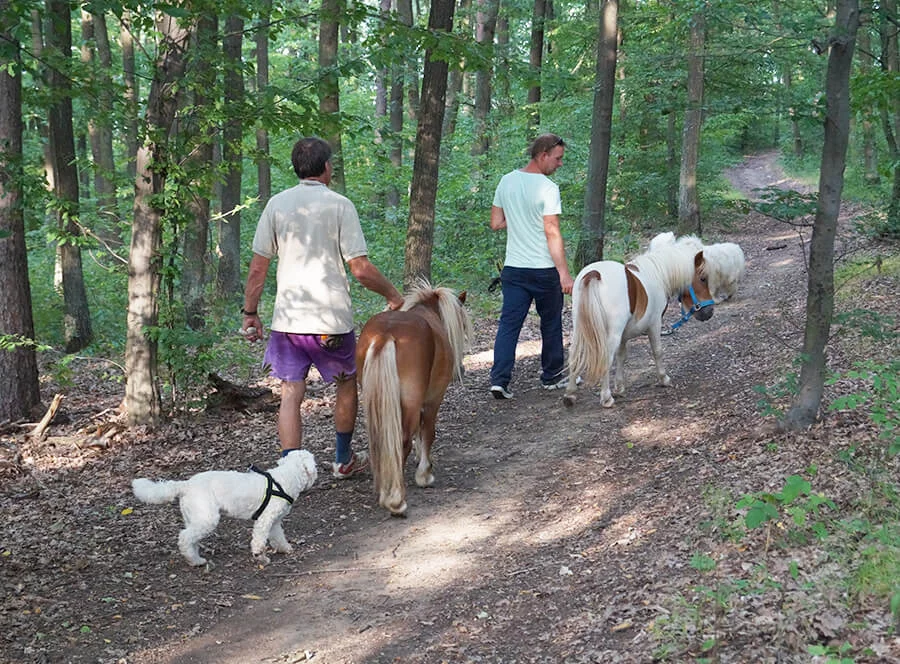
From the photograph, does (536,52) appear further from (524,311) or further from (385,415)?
(385,415)

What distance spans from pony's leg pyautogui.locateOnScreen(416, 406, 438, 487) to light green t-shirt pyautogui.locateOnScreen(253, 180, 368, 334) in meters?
0.91

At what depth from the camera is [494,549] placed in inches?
182

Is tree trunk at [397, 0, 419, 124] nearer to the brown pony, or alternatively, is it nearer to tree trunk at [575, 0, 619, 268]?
tree trunk at [575, 0, 619, 268]

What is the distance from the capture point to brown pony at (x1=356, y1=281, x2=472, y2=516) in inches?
196

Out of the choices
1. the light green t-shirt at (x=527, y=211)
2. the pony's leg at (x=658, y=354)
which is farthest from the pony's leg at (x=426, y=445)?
the pony's leg at (x=658, y=354)

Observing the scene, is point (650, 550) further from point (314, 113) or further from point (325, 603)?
point (314, 113)

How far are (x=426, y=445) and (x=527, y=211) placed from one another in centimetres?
268

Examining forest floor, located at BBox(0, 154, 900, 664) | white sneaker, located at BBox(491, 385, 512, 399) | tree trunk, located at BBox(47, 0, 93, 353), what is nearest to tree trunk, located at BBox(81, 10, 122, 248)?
tree trunk, located at BBox(47, 0, 93, 353)

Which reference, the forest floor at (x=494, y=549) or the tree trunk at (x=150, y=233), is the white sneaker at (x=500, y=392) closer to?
the forest floor at (x=494, y=549)

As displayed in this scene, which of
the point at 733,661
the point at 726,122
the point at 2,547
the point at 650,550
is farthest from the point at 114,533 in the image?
the point at 726,122

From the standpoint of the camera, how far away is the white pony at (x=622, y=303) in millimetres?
7137

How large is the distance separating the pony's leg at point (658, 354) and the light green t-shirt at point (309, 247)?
142 inches

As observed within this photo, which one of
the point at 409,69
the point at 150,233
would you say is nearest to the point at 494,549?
the point at 150,233

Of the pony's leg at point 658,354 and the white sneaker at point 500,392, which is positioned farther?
the white sneaker at point 500,392
